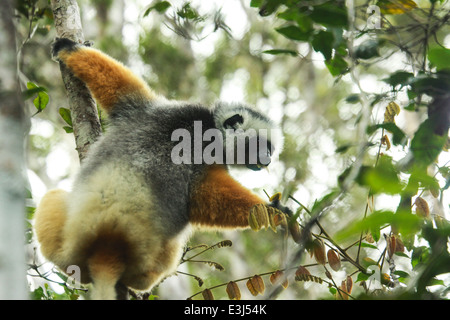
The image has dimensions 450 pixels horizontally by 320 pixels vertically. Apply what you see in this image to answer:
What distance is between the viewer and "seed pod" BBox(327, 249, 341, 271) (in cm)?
275

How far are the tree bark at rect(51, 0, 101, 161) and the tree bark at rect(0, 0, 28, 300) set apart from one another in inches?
67.5

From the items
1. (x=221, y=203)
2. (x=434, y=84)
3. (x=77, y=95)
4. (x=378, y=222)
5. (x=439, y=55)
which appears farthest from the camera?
(x=77, y=95)

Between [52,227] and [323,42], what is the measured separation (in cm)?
224

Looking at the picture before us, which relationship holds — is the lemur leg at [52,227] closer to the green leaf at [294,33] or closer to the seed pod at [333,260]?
the seed pod at [333,260]

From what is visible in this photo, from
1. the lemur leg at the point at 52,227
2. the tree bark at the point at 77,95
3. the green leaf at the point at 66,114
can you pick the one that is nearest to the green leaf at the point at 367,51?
the tree bark at the point at 77,95

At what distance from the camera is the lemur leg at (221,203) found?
3.42 m

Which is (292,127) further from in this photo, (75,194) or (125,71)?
(75,194)

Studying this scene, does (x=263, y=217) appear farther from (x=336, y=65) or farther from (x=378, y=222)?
(x=378, y=222)

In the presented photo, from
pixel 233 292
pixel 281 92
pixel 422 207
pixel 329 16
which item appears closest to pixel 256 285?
pixel 233 292

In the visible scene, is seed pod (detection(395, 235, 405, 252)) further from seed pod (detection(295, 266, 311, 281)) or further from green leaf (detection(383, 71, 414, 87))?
green leaf (detection(383, 71, 414, 87))

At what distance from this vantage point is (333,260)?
2.78m

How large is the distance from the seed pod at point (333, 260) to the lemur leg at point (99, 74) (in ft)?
6.93

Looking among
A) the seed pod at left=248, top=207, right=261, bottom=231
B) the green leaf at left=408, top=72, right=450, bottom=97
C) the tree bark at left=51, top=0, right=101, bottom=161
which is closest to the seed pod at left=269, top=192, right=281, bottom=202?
the seed pod at left=248, top=207, right=261, bottom=231

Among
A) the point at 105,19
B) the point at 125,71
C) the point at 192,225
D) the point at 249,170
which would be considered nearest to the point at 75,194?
the point at 192,225
